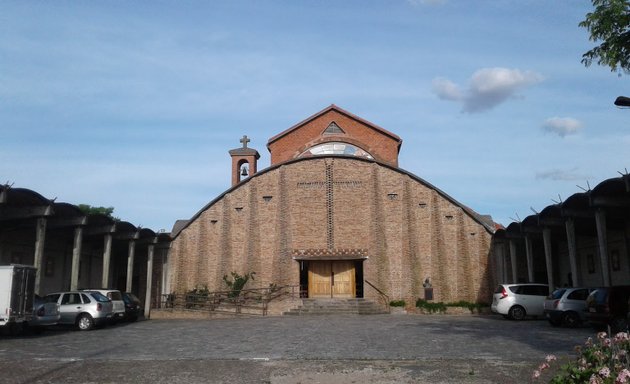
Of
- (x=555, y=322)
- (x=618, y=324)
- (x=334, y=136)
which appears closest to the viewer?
(x=618, y=324)

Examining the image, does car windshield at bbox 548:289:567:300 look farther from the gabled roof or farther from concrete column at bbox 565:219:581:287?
the gabled roof

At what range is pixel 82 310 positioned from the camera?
19.5 meters

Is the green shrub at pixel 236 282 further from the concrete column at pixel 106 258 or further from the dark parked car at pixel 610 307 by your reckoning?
the dark parked car at pixel 610 307

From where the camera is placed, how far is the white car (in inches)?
877

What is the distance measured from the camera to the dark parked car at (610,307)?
593 inches

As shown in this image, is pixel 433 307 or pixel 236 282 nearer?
pixel 433 307

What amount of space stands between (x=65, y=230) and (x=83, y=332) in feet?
26.3

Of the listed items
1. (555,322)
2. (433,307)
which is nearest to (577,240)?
(433,307)

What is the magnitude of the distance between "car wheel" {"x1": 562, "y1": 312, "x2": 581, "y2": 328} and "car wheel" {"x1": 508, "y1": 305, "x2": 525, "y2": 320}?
13.8 ft

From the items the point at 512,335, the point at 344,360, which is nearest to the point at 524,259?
the point at 512,335

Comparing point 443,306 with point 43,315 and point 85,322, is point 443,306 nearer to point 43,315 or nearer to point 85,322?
point 85,322

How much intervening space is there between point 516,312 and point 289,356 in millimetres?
14307

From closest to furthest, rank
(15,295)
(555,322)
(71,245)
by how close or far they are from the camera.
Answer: (15,295), (555,322), (71,245)

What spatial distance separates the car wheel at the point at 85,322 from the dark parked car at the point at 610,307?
1648 centimetres
